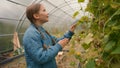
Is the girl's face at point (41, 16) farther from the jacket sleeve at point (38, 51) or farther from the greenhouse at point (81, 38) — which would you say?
the jacket sleeve at point (38, 51)

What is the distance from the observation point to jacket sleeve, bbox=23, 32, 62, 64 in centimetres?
226

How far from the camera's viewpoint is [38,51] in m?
2.26

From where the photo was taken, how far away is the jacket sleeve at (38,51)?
89.0 inches

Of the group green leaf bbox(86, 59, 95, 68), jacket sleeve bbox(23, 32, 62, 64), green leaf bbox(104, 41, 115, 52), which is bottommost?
jacket sleeve bbox(23, 32, 62, 64)

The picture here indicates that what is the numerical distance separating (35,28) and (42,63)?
36 centimetres

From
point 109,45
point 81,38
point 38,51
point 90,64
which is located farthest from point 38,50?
point 109,45

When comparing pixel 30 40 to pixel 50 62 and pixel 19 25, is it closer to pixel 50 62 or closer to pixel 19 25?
pixel 50 62

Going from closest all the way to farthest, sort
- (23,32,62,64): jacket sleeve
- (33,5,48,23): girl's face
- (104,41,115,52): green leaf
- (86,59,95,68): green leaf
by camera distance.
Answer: (104,41,115,52): green leaf → (86,59,95,68): green leaf → (23,32,62,64): jacket sleeve → (33,5,48,23): girl's face

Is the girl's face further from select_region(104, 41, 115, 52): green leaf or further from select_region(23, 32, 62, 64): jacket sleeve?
select_region(104, 41, 115, 52): green leaf

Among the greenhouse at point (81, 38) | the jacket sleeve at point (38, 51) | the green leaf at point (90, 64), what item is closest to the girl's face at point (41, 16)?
the greenhouse at point (81, 38)

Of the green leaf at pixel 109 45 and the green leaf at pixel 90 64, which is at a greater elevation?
the green leaf at pixel 109 45

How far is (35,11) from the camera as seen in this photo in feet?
8.13

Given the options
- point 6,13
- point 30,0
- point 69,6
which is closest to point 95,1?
point 6,13

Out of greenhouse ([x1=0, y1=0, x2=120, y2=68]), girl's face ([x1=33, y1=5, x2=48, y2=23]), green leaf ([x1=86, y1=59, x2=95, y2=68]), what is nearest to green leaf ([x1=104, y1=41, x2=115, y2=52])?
greenhouse ([x1=0, y1=0, x2=120, y2=68])
